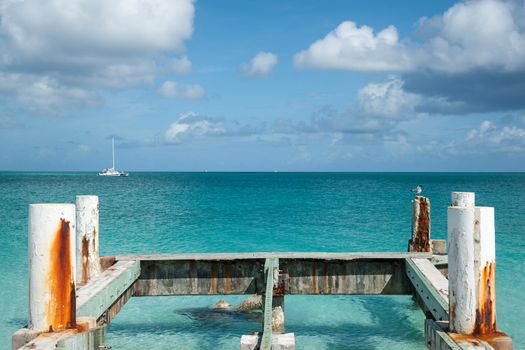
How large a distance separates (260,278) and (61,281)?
17.5 feet

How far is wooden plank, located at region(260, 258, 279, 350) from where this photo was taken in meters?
5.12

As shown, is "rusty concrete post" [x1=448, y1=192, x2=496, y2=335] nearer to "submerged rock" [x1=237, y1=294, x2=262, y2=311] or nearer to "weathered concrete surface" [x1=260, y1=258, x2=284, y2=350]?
"weathered concrete surface" [x1=260, y1=258, x2=284, y2=350]

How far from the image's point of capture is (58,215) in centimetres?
529

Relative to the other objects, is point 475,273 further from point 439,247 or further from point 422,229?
point 422,229

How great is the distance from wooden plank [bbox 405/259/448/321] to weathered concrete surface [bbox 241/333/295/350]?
7.71 feet

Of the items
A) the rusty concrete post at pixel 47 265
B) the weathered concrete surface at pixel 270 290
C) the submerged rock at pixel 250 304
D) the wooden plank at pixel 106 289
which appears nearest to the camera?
the rusty concrete post at pixel 47 265

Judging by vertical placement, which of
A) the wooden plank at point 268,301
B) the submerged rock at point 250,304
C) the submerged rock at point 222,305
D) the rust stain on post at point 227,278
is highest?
the wooden plank at point 268,301

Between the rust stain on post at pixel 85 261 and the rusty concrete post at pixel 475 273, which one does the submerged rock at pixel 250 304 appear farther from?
the rusty concrete post at pixel 475 273

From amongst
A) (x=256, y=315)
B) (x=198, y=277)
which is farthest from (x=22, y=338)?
(x=256, y=315)

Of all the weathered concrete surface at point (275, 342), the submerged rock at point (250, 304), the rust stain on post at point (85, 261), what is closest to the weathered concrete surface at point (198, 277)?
the rust stain on post at point (85, 261)

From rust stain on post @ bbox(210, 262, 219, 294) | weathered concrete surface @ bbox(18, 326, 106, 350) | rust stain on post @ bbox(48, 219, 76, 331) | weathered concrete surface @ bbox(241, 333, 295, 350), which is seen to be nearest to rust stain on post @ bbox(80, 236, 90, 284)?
rust stain on post @ bbox(210, 262, 219, 294)

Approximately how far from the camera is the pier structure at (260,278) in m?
5.25

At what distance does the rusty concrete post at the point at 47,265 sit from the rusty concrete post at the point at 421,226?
9.24 meters

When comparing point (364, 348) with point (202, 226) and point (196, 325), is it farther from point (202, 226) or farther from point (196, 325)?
point (202, 226)
